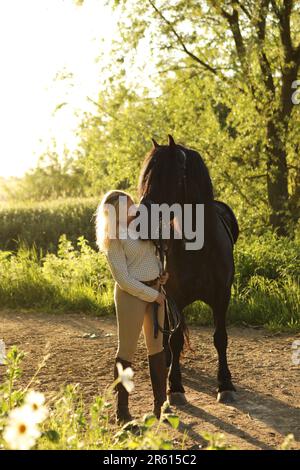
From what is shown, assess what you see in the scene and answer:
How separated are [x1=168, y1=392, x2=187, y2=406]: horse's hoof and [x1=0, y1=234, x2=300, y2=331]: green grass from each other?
255 centimetres

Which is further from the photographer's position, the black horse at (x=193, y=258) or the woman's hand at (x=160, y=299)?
the black horse at (x=193, y=258)

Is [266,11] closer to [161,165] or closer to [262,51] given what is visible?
[262,51]

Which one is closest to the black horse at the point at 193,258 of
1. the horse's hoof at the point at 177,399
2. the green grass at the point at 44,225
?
the horse's hoof at the point at 177,399

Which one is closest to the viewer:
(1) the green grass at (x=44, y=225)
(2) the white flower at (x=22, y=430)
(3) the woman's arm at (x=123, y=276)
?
(2) the white flower at (x=22, y=430)

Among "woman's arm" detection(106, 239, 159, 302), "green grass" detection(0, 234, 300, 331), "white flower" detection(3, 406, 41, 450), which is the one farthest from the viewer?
"green grass" detection(0, 234, 300, 331)

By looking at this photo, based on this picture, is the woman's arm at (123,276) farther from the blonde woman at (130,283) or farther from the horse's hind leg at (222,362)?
the horse's hind leg at (222,362)

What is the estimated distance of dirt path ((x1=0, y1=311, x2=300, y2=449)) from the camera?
4629 mm

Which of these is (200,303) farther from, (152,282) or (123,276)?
(123,276)

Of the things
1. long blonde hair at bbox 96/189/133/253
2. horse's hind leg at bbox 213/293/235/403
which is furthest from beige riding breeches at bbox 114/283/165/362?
horse's hind leg at bbox 213/293/235/403

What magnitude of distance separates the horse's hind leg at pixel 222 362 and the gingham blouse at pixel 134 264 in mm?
1128

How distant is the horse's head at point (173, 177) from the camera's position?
4.46 m

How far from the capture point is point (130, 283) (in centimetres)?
427

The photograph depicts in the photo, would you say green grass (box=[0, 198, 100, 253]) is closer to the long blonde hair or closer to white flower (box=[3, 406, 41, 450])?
the long blonde hair

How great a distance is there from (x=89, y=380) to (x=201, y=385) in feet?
2.95
